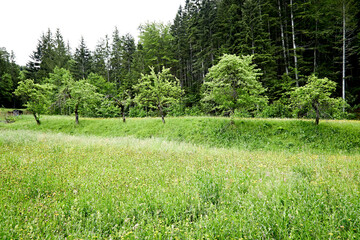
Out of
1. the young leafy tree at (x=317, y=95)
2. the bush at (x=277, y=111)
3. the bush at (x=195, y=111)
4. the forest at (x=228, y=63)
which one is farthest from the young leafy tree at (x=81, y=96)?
the young leafy tree at (x=317, y=95)

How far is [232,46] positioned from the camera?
27.8 m

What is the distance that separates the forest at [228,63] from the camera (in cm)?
1591

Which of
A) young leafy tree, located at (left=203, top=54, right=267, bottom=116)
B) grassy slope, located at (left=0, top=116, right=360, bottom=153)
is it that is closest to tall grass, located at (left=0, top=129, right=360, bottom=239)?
grassy slope, located at (left=0, top=116, right=360, bottom=153)

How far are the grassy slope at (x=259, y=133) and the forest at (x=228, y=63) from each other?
5.10 ft

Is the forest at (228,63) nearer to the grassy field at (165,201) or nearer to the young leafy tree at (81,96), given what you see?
the young leafy tree at (81,96)

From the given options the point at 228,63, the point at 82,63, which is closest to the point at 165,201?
the point at 228,63

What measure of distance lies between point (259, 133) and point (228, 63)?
6927 millimetres

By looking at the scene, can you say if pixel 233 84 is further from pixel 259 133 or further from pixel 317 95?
pixel 317 95

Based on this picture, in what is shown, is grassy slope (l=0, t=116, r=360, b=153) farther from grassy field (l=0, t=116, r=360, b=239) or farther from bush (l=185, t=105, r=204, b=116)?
bush (l=185, t=105, r=204, b=116)

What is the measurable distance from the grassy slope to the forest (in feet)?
5.10

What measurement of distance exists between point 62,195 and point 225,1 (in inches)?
1618

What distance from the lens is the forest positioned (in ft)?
52.2

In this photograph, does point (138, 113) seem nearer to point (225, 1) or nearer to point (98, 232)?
point (225, 1)

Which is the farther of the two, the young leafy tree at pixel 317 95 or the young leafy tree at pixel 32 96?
the young leafy tree at pixel 32 96
